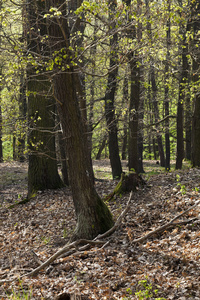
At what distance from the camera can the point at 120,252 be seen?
19.3 feet

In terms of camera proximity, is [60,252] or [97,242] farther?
[97,242]

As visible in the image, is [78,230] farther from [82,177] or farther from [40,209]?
[40,209]

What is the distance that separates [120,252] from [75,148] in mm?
2421

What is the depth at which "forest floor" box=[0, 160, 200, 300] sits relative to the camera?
4.59m

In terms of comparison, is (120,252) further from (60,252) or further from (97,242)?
(60,252)

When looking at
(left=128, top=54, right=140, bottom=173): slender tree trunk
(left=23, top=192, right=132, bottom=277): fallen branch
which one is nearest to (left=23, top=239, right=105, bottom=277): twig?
(left=23, top=192, right=132, bottom=277): fallen branch

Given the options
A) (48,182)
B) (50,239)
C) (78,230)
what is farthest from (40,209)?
(78,230)

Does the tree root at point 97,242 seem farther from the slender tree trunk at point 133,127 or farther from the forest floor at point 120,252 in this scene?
the slender tree trunk at point 133,127

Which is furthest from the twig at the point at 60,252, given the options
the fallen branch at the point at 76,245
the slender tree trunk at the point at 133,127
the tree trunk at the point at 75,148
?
the slender tree trunk at the point at 133,127

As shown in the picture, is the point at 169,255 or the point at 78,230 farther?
the point at 78,230

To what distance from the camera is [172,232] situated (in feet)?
20.6

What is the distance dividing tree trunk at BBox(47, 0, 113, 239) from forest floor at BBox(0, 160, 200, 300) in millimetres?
592

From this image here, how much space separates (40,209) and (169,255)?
5493 mm

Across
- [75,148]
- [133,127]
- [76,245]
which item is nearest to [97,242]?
Answer: [76,245]
